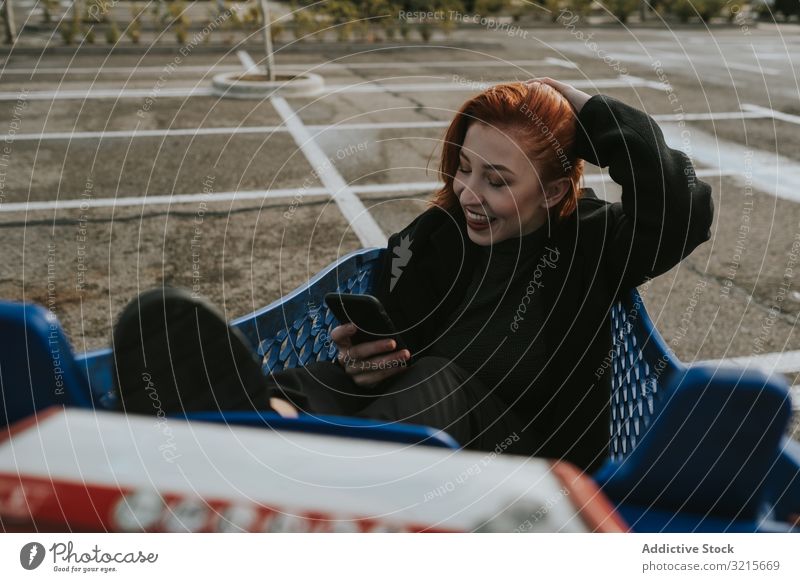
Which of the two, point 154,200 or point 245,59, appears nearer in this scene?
point 154,200

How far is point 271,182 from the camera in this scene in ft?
16.1

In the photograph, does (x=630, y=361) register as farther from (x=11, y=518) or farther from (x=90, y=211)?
(x=90, y=211)

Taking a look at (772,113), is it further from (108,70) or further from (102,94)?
(108,70)

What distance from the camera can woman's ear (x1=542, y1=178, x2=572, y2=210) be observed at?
1.76 metres

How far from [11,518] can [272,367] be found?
3.26 feet

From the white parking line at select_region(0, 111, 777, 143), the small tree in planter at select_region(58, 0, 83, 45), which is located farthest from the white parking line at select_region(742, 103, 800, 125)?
the small tree in planter at select_region(58, 0, 83, 45)

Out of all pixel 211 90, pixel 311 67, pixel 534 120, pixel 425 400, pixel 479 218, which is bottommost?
pixel 211 90

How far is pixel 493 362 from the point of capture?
178 centimetres

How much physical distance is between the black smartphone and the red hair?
42 cm

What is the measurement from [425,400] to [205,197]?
3.29 metres

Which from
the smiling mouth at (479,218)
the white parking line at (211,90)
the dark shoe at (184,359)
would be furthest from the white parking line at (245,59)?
the dark shoe at (184,359)

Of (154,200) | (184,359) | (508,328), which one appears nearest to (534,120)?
(508,328)

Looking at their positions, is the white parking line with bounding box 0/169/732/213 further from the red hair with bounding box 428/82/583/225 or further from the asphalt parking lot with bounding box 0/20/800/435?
the red hair with bounding box 428/82/583/225
